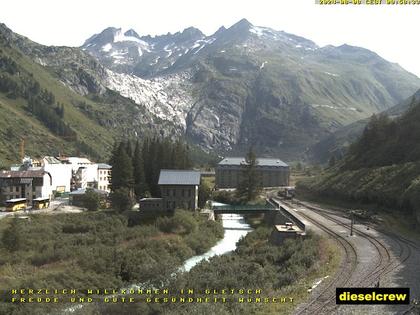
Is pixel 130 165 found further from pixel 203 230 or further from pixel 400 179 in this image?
pixel 400 179

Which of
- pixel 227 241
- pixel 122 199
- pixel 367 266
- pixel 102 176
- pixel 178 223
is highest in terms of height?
pixel 102 176

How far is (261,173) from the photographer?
171000 millimetres

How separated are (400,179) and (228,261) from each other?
149 ft

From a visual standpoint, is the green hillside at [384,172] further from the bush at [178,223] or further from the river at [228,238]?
the bush at [178,223]

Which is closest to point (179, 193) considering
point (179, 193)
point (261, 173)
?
point (179, 193)

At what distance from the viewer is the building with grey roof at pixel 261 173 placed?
170 m

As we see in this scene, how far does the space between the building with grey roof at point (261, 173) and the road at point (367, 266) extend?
98.8 meters

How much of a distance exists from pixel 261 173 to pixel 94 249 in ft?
375

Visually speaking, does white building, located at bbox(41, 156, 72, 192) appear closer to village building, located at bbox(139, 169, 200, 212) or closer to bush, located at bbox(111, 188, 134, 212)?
bush, located at bbox(111, 188, 134, 212)

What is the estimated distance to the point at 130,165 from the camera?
3839 inches

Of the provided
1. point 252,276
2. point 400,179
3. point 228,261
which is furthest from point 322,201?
point 252,276

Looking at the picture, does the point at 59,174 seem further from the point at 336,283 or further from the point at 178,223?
the point at 336,283

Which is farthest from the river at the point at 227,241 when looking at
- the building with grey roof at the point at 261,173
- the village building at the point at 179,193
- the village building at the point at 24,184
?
the building with grey roof at the point at 261,173

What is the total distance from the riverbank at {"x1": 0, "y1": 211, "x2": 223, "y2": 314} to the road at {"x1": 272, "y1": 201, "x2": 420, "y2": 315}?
17.3 meters
